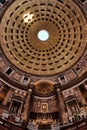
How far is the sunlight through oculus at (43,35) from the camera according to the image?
127ft

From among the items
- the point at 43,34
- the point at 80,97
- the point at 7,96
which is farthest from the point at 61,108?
the point at 43,34

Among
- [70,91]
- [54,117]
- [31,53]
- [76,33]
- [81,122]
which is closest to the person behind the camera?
[81,122]

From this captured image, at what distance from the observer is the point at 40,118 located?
31.3 metres

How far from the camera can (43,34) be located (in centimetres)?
3862

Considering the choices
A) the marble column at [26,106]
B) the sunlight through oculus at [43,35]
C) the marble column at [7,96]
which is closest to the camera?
the marble column at [26,106]

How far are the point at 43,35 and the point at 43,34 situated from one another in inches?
6.3

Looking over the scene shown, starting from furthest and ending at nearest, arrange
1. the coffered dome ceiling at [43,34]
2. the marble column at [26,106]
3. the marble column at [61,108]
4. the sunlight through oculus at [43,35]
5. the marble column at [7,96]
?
the sunlight through oculus at [43,35], the coffered dome ceiling at [43,34], the marble column at [7,96], the marble column at [26,106], the marble column at [61,108]

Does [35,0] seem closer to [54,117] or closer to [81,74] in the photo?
[81,74]

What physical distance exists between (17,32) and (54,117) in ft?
48.6

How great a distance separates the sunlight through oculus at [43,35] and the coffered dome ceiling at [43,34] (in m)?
0.16

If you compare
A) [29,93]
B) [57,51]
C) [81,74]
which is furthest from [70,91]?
[57,51]

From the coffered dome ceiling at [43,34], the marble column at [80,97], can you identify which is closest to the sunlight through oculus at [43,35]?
the coffered dome ceiling at [43,34]

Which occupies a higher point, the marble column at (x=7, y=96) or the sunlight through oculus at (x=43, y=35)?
the sunlight through oculus at (x=43, y=35)

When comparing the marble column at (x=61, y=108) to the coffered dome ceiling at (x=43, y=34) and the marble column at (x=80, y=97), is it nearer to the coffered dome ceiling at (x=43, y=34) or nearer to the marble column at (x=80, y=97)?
the marble column at (x=80, y=97)
